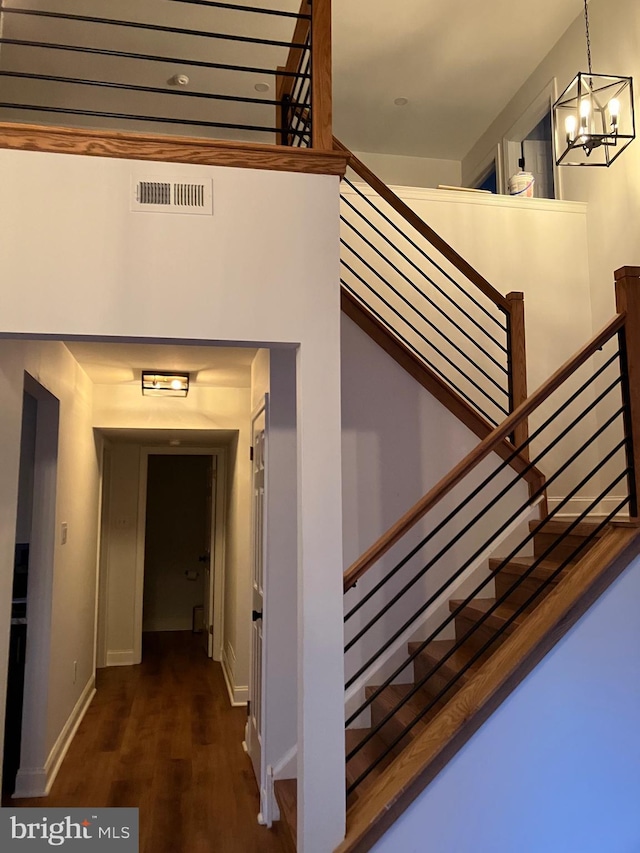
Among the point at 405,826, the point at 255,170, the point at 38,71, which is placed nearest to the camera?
the point at 405,826

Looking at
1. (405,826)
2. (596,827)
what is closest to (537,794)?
(596,827)

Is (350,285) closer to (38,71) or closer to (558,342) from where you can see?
(558,342)

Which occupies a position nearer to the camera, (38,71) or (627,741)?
(627,741)

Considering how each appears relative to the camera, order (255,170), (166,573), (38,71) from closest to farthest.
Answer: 1. (255,170)
2. (38,71)
3. (166,573)

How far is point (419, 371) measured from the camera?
11.8 ft

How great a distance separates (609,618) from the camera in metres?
2.58

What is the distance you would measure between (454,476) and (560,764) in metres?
1.12

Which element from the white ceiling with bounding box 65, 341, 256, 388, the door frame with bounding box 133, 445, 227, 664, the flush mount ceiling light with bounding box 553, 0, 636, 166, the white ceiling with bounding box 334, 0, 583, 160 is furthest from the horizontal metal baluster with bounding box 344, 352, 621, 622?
the door frame with bounding box 133, 445, 227, 664

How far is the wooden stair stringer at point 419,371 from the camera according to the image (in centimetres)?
356

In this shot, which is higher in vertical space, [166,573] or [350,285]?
[350,285]

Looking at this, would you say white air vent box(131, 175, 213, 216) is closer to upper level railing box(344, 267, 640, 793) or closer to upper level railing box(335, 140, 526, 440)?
upper level railing box(344, 267, 640, 793)

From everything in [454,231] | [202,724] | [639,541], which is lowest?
[202,724]

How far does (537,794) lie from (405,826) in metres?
0.51

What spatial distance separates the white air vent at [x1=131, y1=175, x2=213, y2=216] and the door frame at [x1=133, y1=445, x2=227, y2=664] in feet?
16.0
